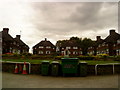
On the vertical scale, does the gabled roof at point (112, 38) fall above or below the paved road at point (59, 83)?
above

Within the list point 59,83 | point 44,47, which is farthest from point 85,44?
point 59,83

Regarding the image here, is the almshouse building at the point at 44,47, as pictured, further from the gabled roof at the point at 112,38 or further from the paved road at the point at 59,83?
the paved road at the point at 59,83

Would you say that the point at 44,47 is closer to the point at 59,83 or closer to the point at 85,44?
the point at 85,44

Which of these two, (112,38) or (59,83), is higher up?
(112,38)

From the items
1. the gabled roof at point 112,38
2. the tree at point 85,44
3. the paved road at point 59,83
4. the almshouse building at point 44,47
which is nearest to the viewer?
the paved road at point 59,83

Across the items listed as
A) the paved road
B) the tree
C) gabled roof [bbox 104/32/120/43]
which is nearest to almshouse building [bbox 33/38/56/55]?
the tree

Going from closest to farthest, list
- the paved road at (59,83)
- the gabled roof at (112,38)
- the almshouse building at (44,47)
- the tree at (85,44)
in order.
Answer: the paved road at (59,83) → the gabled roof at (112,38) → the almshouse building at (44,47) → the tree at (85,44)

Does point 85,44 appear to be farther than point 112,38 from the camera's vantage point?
Yes

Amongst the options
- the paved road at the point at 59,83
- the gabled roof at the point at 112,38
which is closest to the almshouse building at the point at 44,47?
the gabled roof at the point at 112,38

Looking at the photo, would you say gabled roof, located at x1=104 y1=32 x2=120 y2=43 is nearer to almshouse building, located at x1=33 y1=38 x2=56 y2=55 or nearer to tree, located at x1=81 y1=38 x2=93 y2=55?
tree, located at x1=81 y1=38 x2=93 y2=55

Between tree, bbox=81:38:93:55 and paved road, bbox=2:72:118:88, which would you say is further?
tree, bbox=81:38:93:55

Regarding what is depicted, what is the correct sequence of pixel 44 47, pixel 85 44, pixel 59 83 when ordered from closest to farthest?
pixel 59 83, pixel 44 47, pixel 85 44

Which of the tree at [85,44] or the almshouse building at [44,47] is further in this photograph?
the tree at [85,44]

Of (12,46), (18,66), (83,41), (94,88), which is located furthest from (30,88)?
(83,41)
